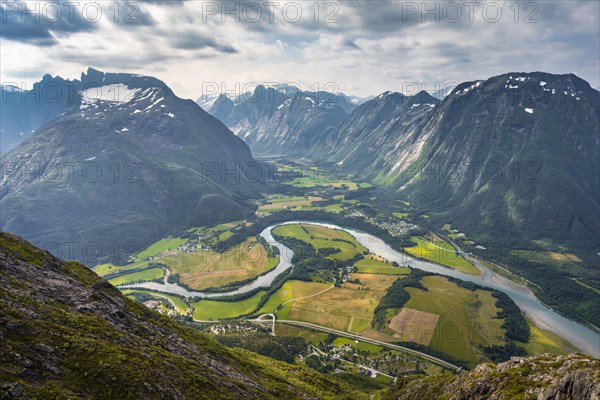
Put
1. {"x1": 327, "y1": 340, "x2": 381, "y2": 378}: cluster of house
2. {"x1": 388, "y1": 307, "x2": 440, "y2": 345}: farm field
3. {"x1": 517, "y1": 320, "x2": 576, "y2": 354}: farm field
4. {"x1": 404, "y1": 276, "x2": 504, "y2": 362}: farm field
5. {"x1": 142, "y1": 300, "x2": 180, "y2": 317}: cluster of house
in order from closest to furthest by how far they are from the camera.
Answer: {"x1": 327, "y1": 340, "x2": 381, "y2": 378}: cluster of house → {"x1": 517, "y1": 320, "x2": 576, "y2": 354}: farm field → {"x1": 404, "y1": 276, "x2": 504, "y2": 362}: farm field → {"x1": 388, "y1": 307, "x2": 440, "y2": 345}: farm field → {"x1": 142, "y1": 300, "x2": 180, "y2": 317}: cluster of house

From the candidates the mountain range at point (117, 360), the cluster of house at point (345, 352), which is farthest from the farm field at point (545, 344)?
the mountain range at point (117, 360)

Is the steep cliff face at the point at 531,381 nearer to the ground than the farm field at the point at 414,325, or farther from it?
farther from it

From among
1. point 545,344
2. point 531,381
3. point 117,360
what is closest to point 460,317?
point 545,344

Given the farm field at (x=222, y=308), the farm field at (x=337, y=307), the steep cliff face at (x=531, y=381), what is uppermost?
the steep cliff face at (x=531, y=381)

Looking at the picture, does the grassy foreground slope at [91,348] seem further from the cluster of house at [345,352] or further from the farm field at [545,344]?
the farm field at [545,344]

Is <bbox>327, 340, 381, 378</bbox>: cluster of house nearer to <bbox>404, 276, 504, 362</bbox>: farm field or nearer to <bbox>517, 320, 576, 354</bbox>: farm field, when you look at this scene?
<bbox>404, 276, 504, 362</bbox>: farm field

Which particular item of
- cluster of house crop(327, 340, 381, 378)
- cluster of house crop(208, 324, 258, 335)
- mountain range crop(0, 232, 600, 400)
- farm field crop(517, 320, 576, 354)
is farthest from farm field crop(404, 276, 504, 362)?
cluster of house crop(208, 324, 258, 335)
